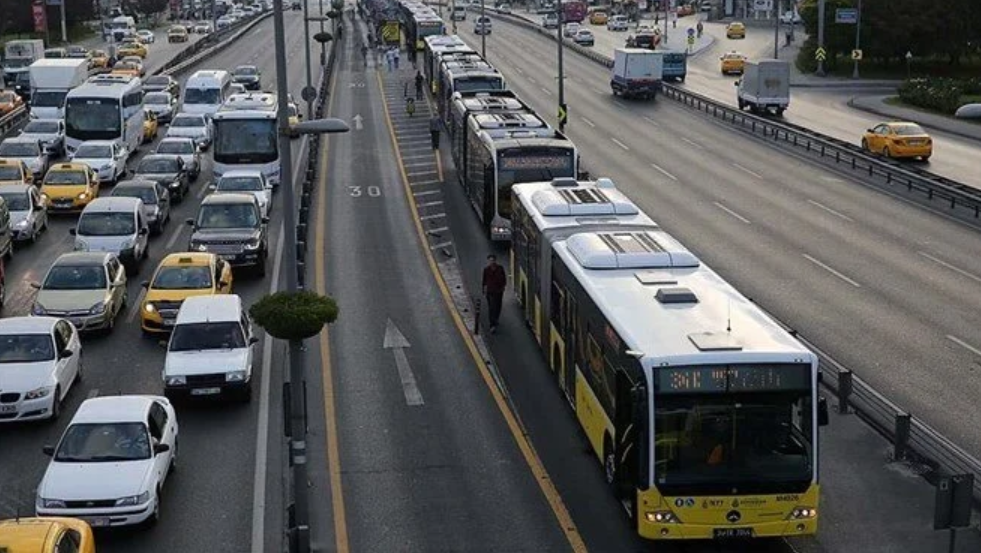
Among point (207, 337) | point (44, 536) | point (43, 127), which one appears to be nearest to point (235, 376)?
point (207, 337)

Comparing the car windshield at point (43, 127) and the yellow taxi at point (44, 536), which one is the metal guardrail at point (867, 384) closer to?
the yellow taxi at point (44, 536)

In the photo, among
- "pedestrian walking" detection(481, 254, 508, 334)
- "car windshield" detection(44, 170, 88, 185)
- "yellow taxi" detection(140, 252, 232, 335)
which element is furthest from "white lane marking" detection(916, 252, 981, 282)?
"car windshield" detection(44, 170, 88, 185)

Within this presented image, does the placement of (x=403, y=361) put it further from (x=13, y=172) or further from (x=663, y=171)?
(x=663, y=171)

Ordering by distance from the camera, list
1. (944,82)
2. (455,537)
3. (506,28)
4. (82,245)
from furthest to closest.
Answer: (506,28) → (944,82) → (82,245) → (455,537)

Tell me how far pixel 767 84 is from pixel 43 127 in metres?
34.7

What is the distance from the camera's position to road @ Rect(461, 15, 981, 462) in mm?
27047

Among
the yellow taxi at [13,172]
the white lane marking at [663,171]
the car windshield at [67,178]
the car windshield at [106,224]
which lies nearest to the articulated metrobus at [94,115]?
the yellow taxi at [13,172]

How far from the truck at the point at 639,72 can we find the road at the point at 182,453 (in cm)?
4601

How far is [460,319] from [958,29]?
67.7m

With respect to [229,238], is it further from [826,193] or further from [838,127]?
[838,127]

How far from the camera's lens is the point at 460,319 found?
3172 cm

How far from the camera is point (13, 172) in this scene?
44.7m

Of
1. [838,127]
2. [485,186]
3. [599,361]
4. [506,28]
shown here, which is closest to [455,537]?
[599,361]

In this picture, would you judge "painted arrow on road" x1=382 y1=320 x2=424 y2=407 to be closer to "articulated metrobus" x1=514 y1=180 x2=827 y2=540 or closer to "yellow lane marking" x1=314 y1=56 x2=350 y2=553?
"yellow lane marking" x1=314 y1=56 x2=350 y2=553
